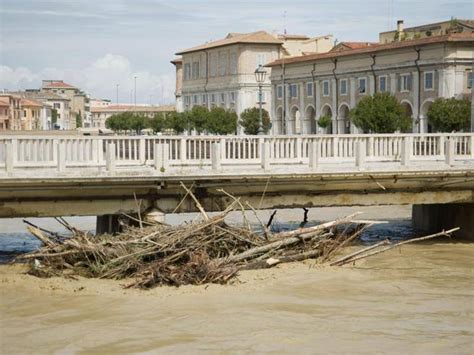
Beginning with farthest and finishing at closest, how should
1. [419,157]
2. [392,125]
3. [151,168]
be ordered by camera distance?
[392,125] → [419,157] → [151,168]

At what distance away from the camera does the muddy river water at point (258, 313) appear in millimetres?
12133

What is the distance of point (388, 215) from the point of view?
28.7 m

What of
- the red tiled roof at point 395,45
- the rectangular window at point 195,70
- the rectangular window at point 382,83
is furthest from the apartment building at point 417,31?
the rectangular window at point 195,70

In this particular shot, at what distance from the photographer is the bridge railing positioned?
54.9ft

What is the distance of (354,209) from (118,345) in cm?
1969

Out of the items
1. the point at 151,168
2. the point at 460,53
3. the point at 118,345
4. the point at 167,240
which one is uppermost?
the point at 460,53

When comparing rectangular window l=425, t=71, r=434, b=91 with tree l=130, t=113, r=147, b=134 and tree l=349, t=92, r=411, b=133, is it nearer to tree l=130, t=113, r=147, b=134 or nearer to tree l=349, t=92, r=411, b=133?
tree l=349, t=92, r=411, b=133

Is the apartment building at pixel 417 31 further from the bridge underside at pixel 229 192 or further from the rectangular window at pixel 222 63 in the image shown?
the bridge underside at pixel 229 192

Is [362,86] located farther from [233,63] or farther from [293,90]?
[233,63]

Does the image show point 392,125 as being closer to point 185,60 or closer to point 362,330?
point 362,330

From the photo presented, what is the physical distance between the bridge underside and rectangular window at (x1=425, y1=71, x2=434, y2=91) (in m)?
40.9

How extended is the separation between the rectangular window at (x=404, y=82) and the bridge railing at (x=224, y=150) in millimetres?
42532

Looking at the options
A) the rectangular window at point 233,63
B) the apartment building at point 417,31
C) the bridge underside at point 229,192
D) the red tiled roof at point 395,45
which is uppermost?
the apartment building at point 417,31

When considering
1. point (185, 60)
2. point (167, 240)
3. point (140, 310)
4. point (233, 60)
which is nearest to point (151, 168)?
point (167, 240)
